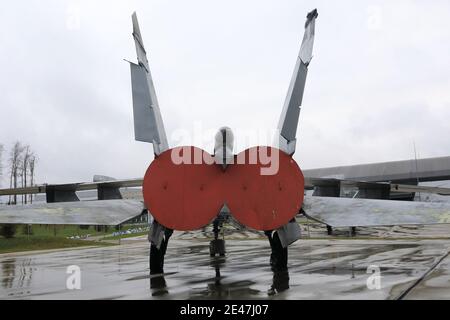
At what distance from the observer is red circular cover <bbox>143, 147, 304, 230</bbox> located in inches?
238

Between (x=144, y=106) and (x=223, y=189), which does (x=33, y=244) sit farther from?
(x=223, y=189)

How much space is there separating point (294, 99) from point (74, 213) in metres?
3.99

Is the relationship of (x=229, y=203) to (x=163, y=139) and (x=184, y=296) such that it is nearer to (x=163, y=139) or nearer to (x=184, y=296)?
(x=184, y=296)

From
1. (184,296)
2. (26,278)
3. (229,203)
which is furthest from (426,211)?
(26,278)

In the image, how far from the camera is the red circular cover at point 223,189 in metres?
6.04

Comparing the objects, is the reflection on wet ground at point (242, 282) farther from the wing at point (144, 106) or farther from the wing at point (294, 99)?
the wing at point (144, 106)

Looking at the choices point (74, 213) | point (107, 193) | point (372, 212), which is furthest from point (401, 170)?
point (74, 213)

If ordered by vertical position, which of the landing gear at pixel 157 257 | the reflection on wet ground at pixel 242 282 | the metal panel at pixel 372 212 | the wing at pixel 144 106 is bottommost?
the reflection on wet ground at pixel 242 282

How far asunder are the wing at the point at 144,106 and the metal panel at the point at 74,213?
39.7 inches

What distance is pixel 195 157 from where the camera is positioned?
20.3 ft

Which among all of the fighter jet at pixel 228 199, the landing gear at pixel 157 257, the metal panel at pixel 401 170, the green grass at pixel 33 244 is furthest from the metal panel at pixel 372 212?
the metal panel at pixel 401 170

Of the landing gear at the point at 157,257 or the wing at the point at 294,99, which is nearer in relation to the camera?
the wing at the point at 294,99

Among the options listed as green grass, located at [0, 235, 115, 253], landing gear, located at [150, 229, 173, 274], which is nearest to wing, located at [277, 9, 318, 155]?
landing gear, located at [150, 229, 173, 274]
